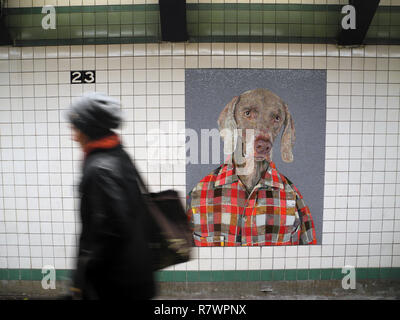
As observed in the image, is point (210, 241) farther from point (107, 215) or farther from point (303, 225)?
point (107, 215)

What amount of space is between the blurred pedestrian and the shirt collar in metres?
2.11

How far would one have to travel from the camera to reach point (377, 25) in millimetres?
3537

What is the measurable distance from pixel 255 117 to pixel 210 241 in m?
1.72

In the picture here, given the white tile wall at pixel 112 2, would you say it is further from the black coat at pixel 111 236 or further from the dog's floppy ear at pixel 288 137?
the black coat at pixel 111 236

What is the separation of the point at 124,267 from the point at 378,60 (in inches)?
155

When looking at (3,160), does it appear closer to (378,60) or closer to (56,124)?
(56,124)

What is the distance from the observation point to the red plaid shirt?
3578 millimetres

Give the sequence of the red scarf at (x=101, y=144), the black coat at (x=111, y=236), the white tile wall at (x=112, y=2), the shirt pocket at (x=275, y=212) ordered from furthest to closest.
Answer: the shirt pocket at (x=275, y=212) → the white tile wall at (x=112, y=2) → the red scarf at (x=101, y=144) → the black coat at (x=111, y=236)

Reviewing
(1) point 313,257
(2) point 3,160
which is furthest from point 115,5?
(1) point 313,257

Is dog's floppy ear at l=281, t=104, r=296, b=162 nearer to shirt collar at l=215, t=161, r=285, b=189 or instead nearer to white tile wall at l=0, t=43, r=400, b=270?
shirt collar at l=215, t=161, r=285, b=189

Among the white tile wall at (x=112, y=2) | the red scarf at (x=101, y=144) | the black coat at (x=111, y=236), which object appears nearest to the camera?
the black coat at (x=111, y=236)

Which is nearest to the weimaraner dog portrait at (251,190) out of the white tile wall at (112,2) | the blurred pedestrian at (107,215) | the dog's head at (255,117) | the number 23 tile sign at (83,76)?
the dog's head at (255,117)

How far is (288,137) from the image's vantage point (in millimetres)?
3572

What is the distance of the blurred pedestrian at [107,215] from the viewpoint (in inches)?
52.4
